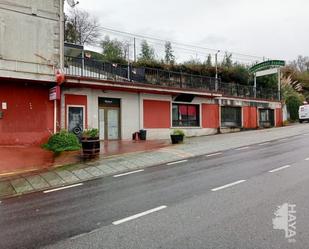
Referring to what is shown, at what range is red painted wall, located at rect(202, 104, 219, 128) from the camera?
27.5 m

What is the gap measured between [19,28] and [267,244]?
51.4 feet

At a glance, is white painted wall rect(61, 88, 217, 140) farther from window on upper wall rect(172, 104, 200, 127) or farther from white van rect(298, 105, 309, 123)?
white van rect(298, 105, 309, 123)

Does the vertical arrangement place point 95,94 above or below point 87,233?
above

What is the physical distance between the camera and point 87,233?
18.1 ft

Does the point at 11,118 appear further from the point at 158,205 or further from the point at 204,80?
the point at 204,80

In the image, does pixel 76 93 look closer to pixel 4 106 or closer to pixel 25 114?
pixel 25 114

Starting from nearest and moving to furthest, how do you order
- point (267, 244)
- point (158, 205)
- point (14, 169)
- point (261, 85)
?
point (267, 244) < point (158, 205) < point (14, 169) < point (261, 85)

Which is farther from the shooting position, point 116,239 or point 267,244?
point 116,239

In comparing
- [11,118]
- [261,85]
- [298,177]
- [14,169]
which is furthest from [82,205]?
[261,85]

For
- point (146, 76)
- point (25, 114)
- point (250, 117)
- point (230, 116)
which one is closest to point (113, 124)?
point (146, 76)

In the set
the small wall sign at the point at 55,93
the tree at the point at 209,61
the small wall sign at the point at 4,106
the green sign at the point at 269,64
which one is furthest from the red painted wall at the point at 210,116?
the small wall sign at the point at 4,106

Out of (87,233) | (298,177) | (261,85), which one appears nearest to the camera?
(87,233)

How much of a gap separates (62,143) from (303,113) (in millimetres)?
29976

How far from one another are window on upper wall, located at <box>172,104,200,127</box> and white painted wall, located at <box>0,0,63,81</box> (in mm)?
10360
